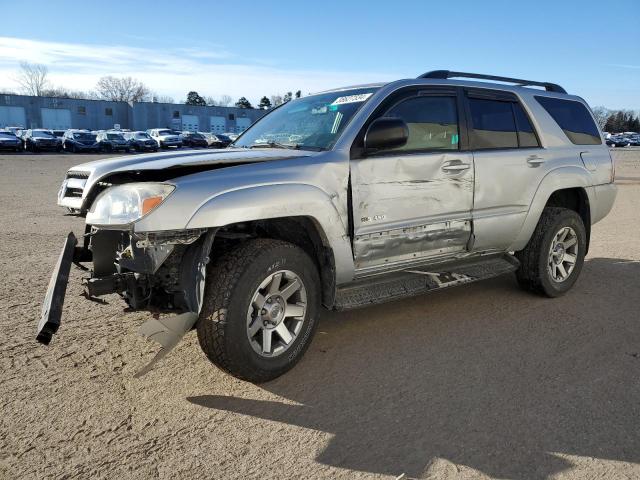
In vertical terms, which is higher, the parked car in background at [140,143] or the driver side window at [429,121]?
the parked car in background at [140,143]

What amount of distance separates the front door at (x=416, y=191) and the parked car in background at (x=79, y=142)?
1531 inches

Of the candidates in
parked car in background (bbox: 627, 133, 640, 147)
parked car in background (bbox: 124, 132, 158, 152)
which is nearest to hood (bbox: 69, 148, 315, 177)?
parked car in background (bbox: 124, 132, 158, 152)

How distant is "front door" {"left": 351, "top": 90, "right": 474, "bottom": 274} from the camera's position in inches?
154

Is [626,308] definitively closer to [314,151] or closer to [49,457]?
[314,151]

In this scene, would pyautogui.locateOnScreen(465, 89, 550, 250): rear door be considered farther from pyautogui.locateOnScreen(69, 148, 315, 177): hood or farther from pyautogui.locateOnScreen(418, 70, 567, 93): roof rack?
pyautogui.locateOnScreen(69, 148, 315, 177): hood

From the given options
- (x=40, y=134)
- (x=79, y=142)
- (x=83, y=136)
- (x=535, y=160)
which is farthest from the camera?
(x=83, y=136)

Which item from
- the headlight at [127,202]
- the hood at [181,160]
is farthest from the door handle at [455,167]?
the headlight at [127,202]

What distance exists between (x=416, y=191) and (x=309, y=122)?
3.35 ft

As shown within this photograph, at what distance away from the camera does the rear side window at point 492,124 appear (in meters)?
4.73

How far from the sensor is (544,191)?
17.0ft

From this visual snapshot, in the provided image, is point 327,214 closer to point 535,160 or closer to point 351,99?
point 351,99

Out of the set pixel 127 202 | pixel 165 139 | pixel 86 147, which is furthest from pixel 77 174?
pixel 165 139

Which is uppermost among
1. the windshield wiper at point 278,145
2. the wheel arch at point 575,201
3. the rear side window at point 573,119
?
the rear side window at point 573,119

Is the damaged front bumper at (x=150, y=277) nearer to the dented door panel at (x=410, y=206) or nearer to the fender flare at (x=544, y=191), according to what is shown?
the dented door panel at (x=410, y=206)
